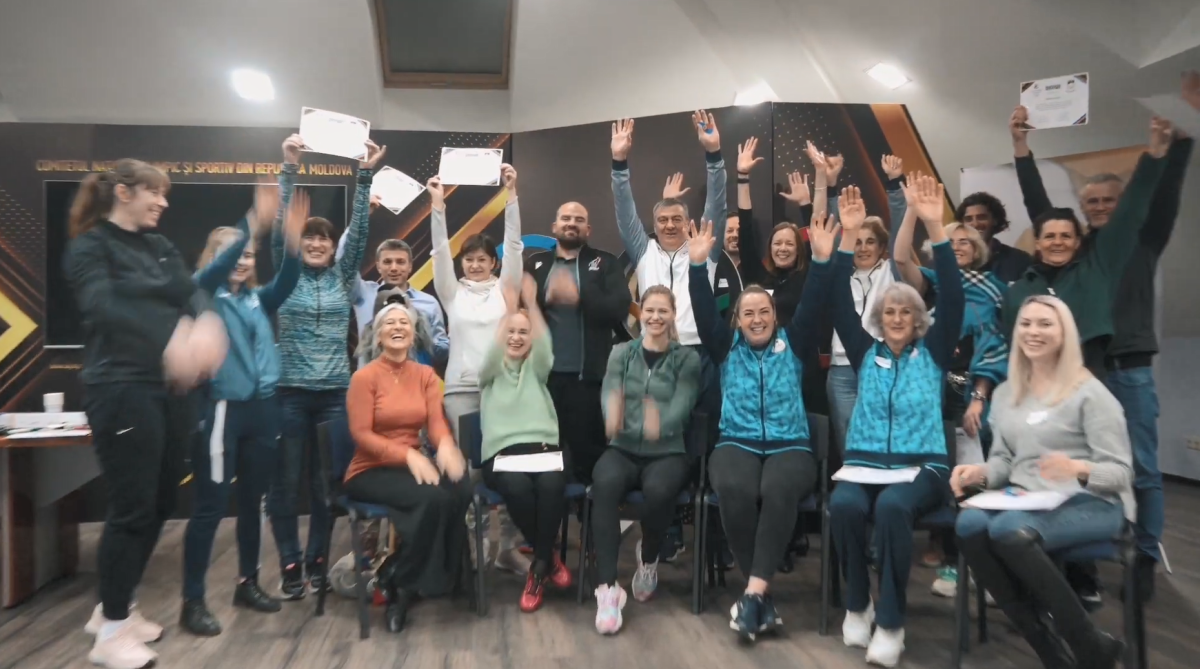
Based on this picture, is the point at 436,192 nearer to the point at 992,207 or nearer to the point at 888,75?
the point at 992,207

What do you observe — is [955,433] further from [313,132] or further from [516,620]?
[313,132]

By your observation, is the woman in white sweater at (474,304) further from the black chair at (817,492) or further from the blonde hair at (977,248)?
the blonde hair at (977,248)

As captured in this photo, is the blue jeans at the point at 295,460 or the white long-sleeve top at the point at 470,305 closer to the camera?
the blue jeans at the point at 295,460

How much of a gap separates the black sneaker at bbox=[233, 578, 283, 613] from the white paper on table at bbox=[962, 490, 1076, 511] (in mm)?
2533

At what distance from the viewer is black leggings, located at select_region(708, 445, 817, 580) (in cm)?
271

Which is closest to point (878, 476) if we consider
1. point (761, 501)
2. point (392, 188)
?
point (761, 501)

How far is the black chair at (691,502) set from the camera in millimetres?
2906

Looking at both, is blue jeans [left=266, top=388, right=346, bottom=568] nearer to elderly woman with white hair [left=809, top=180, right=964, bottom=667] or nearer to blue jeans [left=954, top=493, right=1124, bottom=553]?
elderly woman with white hair [left=809, top=180, right=964, bottom=667]

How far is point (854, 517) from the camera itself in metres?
2.55

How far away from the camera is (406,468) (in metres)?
2.87

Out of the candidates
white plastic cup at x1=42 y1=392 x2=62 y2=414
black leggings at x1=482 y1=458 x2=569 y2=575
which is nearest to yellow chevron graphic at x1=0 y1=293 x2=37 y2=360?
white plastic cup at x1=42 y1=392 x2=62 y2=414

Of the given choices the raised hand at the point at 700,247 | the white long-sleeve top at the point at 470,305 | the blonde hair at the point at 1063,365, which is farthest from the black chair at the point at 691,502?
the blonde hair at the point at 1063,365

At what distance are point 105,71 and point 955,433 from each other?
4978mm

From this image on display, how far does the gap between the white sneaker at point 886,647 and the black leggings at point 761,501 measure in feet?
1.31
